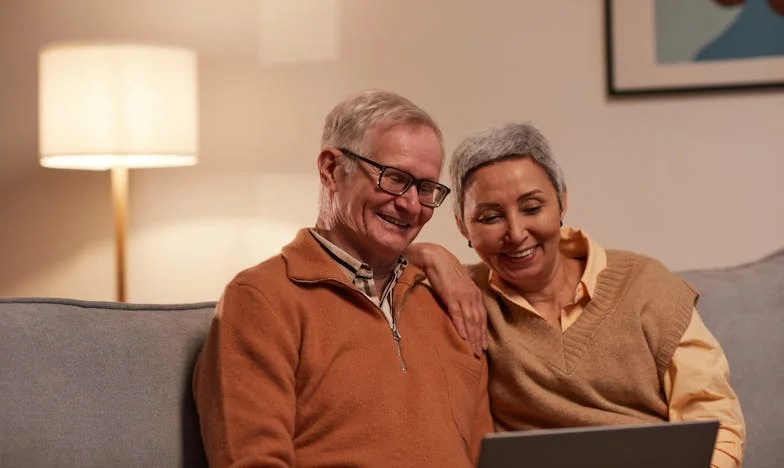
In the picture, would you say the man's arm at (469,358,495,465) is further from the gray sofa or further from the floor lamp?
the floor lamp

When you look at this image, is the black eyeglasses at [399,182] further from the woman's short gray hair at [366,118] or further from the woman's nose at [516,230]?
the woman's nose at [516,230]

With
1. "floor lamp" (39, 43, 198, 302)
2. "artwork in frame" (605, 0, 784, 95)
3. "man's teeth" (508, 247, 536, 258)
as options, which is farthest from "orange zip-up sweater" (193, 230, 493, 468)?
"artwork in frame" (605, 0, 784, 95)

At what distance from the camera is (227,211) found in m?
3.00

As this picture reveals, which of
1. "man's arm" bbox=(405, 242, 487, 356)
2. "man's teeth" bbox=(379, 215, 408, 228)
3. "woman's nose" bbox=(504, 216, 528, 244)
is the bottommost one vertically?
"man's arm" bbox=(405, 242, 487, 356)

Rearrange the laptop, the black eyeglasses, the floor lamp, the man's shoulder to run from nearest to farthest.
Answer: the laptop, the man's shoulder, the black eyeglasses, the floor lamp

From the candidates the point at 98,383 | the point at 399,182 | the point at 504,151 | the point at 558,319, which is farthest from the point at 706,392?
the point at 98,383

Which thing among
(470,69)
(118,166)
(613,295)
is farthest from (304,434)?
(470,69)

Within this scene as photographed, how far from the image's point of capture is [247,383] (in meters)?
1.65

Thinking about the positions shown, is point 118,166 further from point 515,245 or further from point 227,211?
point 515,245

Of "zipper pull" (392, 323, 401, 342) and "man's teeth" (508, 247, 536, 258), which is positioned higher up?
"man's teeth" (508, 247, 536, 258)

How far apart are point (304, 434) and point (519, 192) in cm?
64

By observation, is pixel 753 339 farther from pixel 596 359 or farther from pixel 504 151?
pixel 504 151

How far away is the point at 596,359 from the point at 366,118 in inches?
25.2

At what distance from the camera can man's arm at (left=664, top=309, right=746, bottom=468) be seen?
1.90 metres
